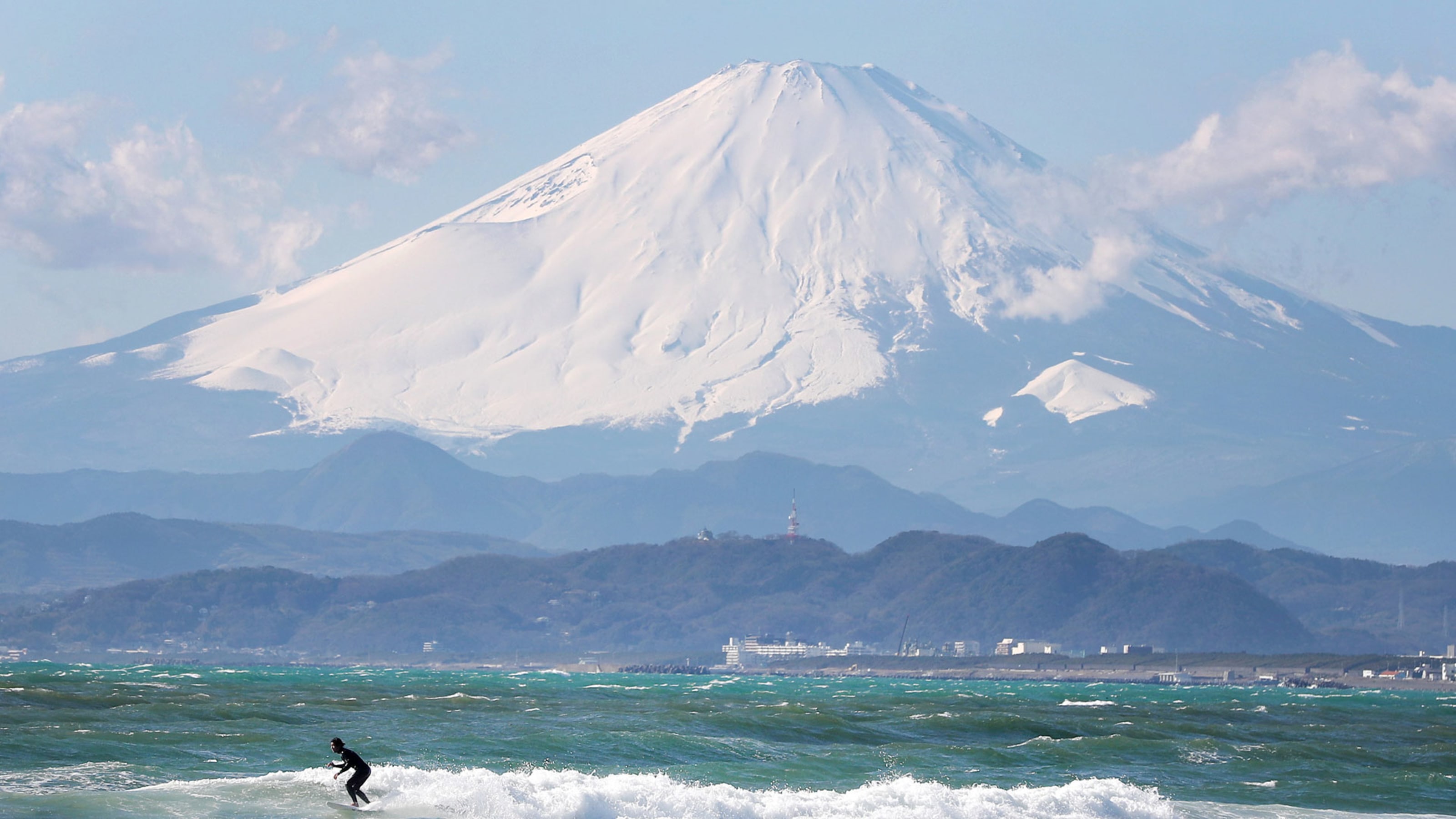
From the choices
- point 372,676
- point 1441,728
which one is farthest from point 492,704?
point 372,676

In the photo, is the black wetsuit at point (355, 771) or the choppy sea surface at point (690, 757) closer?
the black wetsuit at point (355, 771)

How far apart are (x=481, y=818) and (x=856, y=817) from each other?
27.0ft

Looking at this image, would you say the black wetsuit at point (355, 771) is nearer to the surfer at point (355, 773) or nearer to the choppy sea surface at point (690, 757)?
the surfer at point (355, 773)

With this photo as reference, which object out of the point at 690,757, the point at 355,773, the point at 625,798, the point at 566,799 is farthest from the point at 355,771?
the point at 690,757

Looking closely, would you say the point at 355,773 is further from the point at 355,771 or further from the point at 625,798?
the point at 625,798

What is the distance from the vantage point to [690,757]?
56.8m

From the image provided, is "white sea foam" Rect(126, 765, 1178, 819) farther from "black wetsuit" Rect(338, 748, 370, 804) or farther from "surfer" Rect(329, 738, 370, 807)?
"black wetsuit" Rect(338, 748, 370, 804)

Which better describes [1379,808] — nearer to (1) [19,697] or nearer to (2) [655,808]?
(2) [655,808]

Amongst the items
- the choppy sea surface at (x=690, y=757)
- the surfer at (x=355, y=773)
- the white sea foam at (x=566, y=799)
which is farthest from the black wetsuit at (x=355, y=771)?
the choppy sea surface at (x=690, y=757)

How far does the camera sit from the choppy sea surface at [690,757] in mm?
44375

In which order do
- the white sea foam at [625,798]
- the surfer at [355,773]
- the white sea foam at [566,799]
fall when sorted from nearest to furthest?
the surfer at [355,773], the white sea foam at [566,799], the white sea foam at [625,798]

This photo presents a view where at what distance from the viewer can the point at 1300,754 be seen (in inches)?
2539

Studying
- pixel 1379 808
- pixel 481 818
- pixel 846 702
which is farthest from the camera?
pixel 846 702

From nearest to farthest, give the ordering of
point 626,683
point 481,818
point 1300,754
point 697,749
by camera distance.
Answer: point 481,818, point 697,749, point 1300,754, point 626,683
